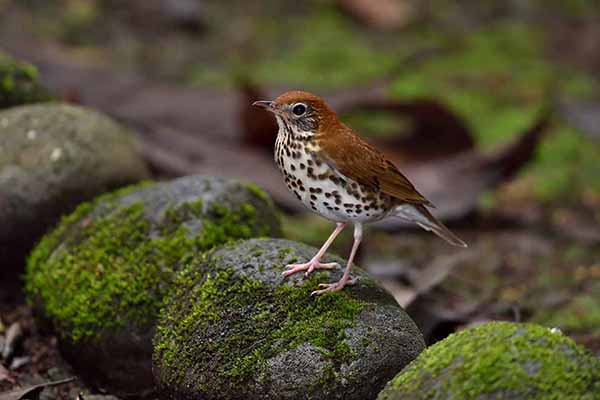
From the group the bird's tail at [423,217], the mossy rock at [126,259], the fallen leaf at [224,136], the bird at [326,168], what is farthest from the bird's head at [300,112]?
the fallen leaf at [224,136]

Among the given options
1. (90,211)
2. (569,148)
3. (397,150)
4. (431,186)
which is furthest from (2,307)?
(569,148)

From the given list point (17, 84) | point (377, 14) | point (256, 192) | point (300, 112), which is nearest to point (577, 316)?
point (256, 192)

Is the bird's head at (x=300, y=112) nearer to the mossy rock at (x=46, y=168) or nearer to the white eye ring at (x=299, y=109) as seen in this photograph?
the white eye ring at (x=299, y=109)

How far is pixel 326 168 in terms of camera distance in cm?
443

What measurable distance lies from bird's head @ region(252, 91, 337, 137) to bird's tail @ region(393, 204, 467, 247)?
2.24 ft

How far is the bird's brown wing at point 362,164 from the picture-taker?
445 cm

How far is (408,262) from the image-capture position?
7.18 metres

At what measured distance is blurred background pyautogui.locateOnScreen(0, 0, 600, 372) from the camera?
6941 mm

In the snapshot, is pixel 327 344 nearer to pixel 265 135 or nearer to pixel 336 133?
pixel 336 133

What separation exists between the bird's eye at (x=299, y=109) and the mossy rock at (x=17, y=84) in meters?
2.45

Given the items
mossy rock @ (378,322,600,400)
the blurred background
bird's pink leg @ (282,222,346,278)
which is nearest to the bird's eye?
bird's pink leg @ (282,222,346,278)

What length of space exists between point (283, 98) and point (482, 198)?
3.98 metres

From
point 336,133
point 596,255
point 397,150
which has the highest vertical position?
point 336,133

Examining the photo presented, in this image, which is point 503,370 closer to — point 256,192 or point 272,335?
point 272,335
